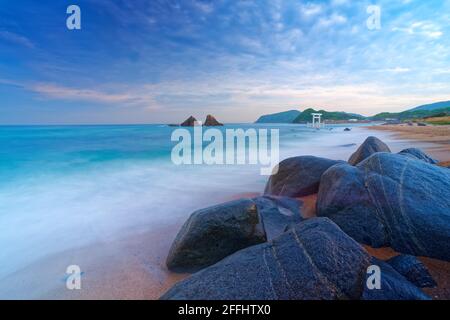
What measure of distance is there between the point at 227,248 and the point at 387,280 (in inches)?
80.5

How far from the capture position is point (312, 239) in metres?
2.90

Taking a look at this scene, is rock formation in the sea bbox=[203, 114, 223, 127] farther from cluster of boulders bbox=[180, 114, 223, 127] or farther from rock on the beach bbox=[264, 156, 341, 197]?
rock on the beach bbox=[264, 156, 341, 197]

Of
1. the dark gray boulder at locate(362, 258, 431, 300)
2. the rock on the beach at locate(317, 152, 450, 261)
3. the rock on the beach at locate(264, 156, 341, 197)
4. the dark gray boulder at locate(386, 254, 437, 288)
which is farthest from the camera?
the rock on the beach at locate(264, 156, 341, 197)

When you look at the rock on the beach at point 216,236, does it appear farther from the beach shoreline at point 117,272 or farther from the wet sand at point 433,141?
the wet sand at point 433,141

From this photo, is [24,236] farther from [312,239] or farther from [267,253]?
[312,239]

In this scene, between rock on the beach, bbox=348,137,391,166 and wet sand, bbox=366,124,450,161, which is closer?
rock on the beach, bbox=348,137,391,166

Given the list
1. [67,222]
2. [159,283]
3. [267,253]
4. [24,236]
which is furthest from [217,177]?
[267,253]

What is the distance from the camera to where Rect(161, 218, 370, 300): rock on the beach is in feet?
8.32

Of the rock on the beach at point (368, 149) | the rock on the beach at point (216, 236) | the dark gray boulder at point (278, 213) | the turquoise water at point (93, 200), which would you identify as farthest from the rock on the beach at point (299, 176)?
the rock on the beach at point (216, 236)

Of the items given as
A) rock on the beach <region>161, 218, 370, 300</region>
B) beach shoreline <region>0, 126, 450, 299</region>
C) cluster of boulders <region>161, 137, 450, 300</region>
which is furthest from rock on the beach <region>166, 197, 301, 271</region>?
rock on the beach <region>161, 218, 370, 300</region>

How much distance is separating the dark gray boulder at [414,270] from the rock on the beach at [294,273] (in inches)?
36.2

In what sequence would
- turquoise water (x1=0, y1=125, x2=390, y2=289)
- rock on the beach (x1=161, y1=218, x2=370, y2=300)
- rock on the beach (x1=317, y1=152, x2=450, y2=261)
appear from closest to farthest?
1. rock on the beach (x1=161, y1=218, x2=370, y2=300)
2. rock on the beach (x1=317, y1=152, x2=450, y2=261)
3. turquoise water (x1=0, y1=125, x2=390, y2=289)

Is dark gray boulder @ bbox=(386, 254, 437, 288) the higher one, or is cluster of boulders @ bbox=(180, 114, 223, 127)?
cluster of boulders @ bbox=(180, 114, 223, 127)

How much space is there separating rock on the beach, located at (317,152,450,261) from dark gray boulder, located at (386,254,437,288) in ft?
1.52
